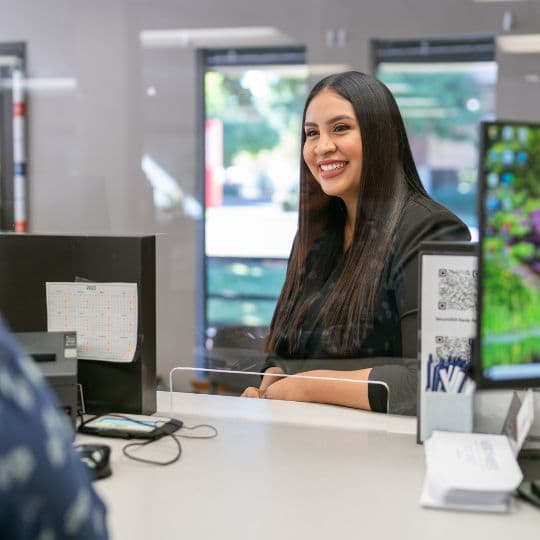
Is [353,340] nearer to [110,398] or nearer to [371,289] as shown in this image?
[371,289]

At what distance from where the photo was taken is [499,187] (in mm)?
1030

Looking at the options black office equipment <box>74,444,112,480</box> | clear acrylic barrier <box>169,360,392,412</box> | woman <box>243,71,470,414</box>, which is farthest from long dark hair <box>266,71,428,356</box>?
black office equipment <box>74,444,112,480</box>

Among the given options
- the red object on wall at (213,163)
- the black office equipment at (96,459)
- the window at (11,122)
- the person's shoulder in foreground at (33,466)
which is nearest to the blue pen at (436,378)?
the black office equipment at (96,459)

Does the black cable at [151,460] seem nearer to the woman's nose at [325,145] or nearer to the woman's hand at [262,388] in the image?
the woman's hand at [262,388]

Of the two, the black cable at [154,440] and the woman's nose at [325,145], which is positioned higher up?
the woman's nose at [325,145]

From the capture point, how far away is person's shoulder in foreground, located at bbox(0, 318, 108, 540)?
0.49 meters

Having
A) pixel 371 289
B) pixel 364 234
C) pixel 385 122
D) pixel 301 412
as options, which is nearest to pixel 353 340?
pixel 371 289

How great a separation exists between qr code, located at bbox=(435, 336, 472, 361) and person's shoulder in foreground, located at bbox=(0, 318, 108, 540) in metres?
0.87

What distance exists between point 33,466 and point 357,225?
1706mm

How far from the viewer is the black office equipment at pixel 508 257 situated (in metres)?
1.03

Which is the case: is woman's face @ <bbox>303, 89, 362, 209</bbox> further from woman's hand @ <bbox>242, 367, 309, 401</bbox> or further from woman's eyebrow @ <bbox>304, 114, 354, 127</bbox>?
woman's hand @ <bbox>242, 367, 309, 401</bbox>

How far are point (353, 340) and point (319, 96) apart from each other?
0.74 metres

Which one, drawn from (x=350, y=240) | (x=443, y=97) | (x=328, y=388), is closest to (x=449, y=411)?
(x=328, y=388)

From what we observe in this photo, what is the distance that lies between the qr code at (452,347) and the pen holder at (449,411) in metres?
0.06
